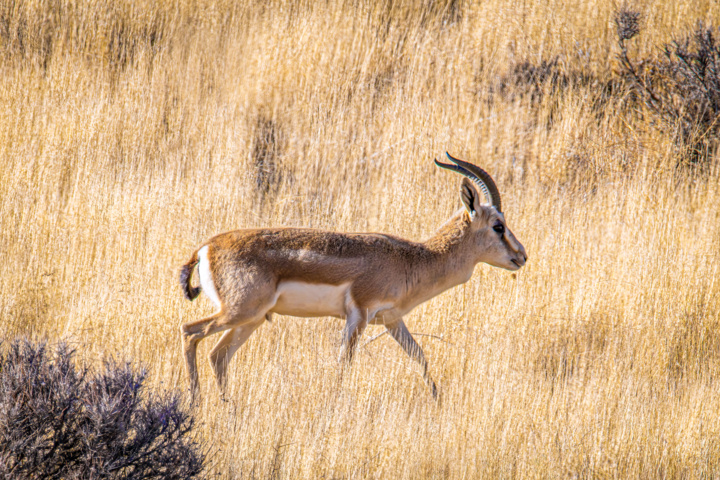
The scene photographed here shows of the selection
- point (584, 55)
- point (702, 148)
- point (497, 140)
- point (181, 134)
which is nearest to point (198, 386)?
point (181, 134)

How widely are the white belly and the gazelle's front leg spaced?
0.14 metres

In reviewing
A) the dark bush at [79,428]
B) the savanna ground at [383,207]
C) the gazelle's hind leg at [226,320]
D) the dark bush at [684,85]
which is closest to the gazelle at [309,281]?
the gazelle's hind leg at [226,320]

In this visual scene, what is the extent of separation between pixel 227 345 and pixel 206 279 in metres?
0.70

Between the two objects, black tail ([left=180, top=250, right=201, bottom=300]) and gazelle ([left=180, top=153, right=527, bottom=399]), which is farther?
black tail ([left=180, top=250, right=201, bottom=300])

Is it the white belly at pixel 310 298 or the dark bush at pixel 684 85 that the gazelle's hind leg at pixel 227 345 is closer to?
the white belly at pixel 310 298

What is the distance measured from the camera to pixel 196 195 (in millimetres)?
10078

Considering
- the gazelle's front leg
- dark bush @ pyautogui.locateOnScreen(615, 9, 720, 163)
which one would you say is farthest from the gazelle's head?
dark bush @ pyautogui.locateOnScreen(615, 9, 720, 163)

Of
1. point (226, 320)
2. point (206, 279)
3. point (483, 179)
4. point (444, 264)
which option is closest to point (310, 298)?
point (226, 320)

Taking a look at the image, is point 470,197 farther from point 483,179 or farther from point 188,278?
point 188,278

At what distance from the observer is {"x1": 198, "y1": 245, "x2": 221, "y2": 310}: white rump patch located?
6.25 metres

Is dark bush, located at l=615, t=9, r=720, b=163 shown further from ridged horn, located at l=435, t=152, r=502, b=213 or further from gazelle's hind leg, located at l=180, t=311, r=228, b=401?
gazelle's hind leg, located at l=180, t=311, r=228, b=401

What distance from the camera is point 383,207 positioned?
33.1ft

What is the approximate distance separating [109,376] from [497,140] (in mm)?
8474

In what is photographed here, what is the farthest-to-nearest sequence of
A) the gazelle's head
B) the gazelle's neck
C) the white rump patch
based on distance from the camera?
1. the gazelle's head
2. the gazelle's neck
3. the white rump patch
